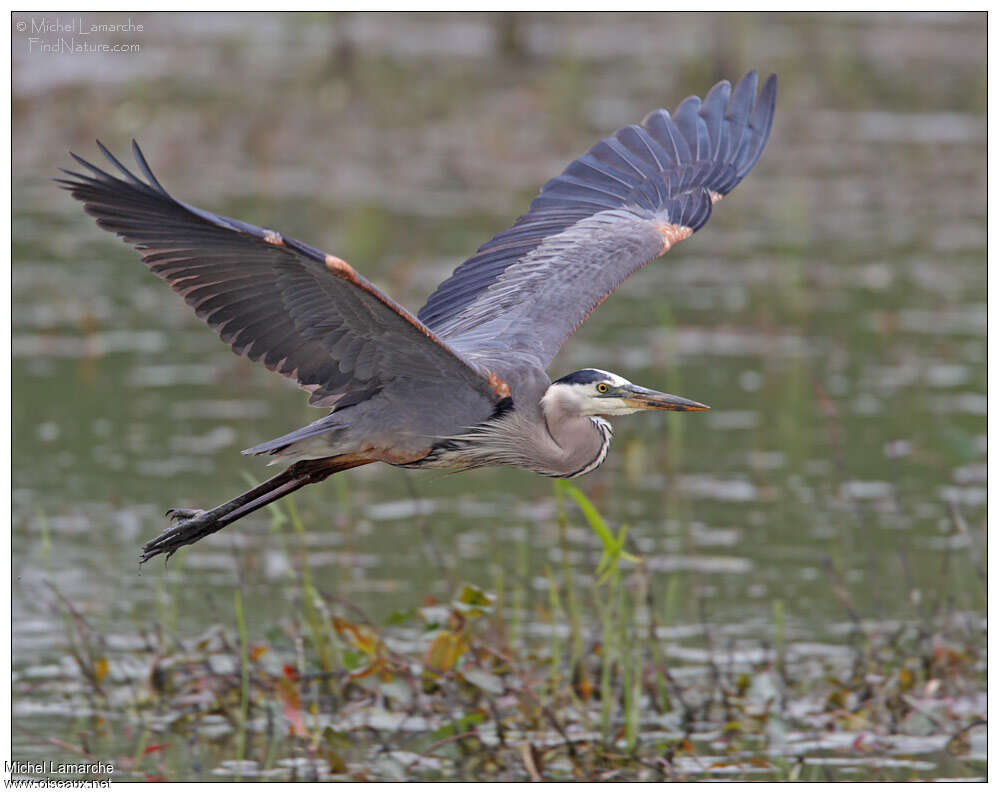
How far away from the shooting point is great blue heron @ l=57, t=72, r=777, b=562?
15.5 ft

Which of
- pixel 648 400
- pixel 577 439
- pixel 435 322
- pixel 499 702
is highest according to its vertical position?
pixel 435 322

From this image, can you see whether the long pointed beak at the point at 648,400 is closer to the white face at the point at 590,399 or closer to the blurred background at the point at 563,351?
the white face at the point at 590,399

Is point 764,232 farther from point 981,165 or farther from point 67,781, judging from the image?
point 67,781

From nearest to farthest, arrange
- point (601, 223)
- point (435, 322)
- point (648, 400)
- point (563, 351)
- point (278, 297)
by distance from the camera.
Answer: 1. point (278, 297)
2. point (648, 400)
3. point (435, 322)
4. point (601, 223)
5. point (563, 351)

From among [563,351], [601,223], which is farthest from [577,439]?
[563,351]

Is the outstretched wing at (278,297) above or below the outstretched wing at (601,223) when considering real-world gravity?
below

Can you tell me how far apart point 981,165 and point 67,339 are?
923cm

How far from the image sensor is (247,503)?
5.69 metres

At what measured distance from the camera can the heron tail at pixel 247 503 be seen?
5.62 meters

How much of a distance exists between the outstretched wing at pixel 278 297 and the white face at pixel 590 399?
0.88 ft

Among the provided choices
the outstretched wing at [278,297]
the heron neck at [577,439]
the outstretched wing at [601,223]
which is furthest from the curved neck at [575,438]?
the outstretched wing at [601,223]

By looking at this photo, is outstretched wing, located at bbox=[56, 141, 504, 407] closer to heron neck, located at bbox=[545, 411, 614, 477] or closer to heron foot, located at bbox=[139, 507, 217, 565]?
heron neck, located at bbox=[545, 411, 614, 477]

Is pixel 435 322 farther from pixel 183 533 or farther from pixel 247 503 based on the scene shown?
pixel 183 533

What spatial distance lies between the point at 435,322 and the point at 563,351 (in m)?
5.13
